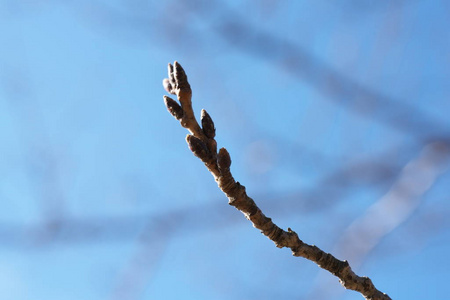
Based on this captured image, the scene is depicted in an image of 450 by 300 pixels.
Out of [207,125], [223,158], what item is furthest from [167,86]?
[223,158]

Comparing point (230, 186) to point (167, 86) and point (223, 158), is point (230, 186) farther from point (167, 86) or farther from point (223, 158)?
point (167, 86)

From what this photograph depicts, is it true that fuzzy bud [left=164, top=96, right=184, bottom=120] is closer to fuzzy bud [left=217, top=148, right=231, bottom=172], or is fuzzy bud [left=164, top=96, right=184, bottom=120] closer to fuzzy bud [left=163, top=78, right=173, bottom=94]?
fuzzy bud [left=163, top=78, right=173, bottom=94]

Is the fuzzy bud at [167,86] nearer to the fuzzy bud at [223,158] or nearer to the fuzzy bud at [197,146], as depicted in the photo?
the fuzzy bud at [197,146]

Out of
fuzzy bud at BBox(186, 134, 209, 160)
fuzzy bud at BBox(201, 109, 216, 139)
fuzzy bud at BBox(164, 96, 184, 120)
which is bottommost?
fuzzy bud at BBox(186, 134, 209, 160)

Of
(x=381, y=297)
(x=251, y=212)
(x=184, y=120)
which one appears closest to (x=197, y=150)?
(x=184, y=120)

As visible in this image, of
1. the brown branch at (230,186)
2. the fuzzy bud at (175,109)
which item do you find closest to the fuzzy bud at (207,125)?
the brown branch at (230,186)

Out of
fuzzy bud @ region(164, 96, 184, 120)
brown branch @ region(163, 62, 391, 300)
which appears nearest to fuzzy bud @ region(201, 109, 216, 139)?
brown branch @ region(163, 62, 391, 300)

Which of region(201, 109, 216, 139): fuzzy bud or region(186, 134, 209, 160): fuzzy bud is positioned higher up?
region(201, 109, 216, 139): fuzzy bud
